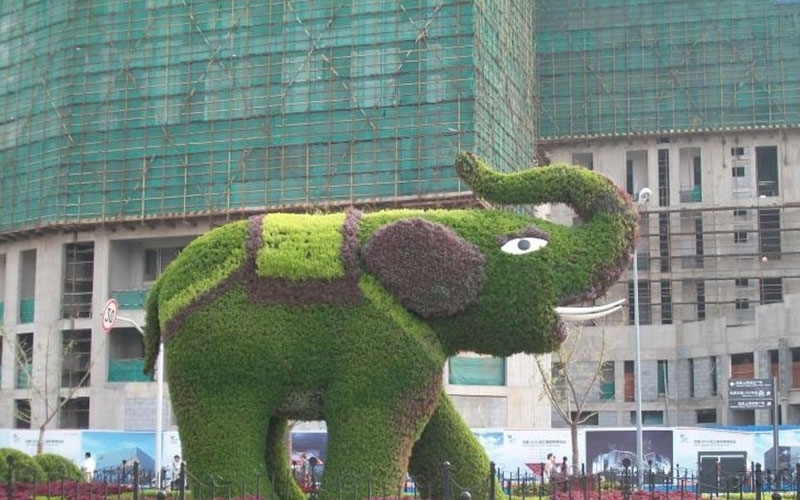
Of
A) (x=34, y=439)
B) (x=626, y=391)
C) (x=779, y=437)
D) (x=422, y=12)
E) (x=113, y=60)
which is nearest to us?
(x=779, y=437)

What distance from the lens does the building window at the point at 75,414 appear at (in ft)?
159

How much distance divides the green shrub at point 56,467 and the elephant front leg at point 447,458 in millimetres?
5676

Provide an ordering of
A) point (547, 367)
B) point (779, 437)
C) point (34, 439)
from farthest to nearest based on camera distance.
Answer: point (547, 367) < point (34, 439) < point (779, 437)

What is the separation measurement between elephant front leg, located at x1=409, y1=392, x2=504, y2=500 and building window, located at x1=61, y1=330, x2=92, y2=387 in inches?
1387

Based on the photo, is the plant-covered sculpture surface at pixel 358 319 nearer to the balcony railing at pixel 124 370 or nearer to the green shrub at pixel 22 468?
A: the green shrub at pixel 22 468

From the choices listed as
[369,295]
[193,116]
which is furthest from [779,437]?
[193,116]

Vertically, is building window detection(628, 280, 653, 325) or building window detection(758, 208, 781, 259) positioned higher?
building window detection(758, 208, 781, 259)

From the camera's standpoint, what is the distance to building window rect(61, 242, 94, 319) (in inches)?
1893

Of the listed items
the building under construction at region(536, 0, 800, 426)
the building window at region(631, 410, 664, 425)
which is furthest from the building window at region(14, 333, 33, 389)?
the building window at region(631, 410, 664, 425)

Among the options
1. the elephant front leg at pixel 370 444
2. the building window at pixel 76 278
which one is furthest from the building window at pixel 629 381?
the elephant front leg at pixel 370 444

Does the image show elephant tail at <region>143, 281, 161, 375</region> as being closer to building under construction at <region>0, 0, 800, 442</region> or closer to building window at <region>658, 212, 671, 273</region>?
building under construction at <region>0, 0, 800, 442</region>

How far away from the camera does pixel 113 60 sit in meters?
46.3

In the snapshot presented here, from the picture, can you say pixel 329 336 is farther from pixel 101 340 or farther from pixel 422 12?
pixel 101 340

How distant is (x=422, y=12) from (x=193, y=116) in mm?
9334
